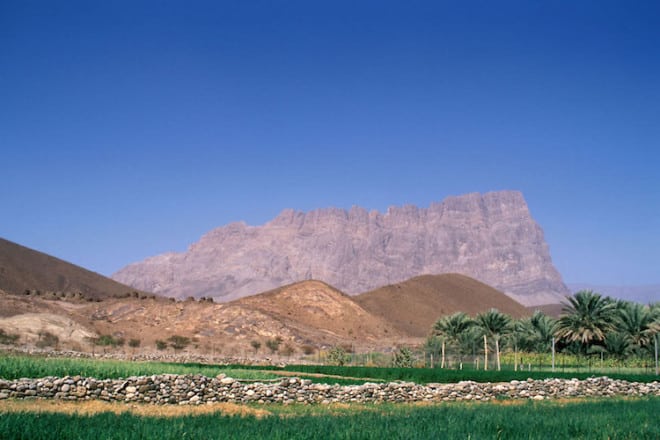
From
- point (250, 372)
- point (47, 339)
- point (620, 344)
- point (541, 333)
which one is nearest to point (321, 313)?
point (541, 333)

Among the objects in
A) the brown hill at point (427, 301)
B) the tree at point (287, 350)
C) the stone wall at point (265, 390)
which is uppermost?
the brown hill at point (427, 301)

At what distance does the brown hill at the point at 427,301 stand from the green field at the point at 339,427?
9614cm

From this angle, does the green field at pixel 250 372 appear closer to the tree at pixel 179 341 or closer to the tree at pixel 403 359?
the tree at pixel 403 359

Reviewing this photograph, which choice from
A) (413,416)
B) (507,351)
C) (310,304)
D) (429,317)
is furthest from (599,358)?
(429,317)

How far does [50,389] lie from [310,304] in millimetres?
82804

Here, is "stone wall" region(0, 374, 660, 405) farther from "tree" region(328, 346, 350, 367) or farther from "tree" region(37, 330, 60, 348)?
"tree" region(37, 330, 60, 348)

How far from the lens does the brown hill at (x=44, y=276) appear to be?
357 ft

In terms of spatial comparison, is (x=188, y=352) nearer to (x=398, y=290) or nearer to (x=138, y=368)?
(x=138, y=368)

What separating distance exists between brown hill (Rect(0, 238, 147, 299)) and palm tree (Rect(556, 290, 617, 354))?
255 feet

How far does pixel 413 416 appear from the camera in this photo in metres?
17.1

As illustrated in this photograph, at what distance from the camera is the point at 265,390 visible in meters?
27.3

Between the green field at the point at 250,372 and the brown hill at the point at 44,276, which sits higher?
the brown hill at the point at 44,276

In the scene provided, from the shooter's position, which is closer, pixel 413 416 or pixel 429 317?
pixel 413 416

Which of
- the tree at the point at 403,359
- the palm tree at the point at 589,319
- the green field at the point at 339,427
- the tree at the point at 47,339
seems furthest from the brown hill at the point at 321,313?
the green field at the point at 339,427
